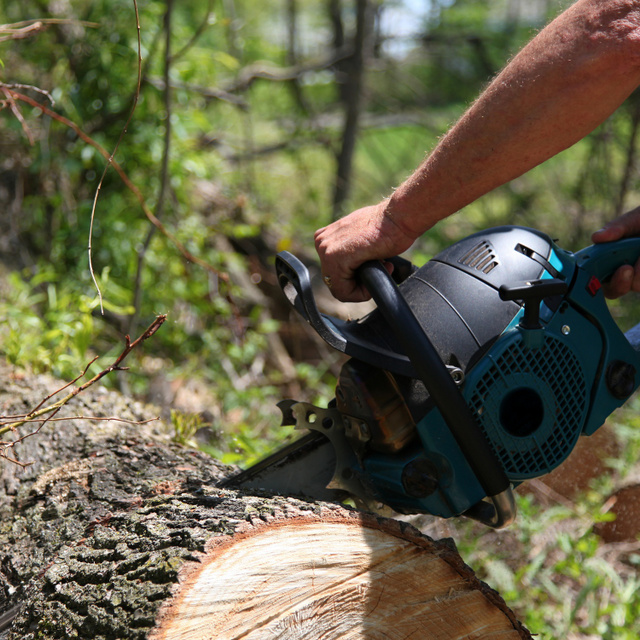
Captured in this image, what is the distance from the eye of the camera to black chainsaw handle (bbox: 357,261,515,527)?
1.33m

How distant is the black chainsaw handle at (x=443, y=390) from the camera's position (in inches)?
52.5

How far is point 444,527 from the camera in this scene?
254cm

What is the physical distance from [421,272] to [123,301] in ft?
7.11

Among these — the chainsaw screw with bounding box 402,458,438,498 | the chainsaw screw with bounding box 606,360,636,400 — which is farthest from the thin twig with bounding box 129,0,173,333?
the chainsaw screw with bounding box 606,360,636,400

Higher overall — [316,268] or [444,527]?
[316,268]

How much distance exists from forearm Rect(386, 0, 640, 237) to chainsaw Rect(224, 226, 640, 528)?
243 mm

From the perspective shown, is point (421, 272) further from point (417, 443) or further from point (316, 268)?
point (316, 268)

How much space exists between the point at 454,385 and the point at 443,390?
0.03 metres

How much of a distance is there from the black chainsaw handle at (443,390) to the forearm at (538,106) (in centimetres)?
23

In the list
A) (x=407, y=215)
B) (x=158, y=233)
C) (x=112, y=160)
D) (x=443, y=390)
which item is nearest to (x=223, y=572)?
(x=443, y=390)

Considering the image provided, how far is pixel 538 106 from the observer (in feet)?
4.32

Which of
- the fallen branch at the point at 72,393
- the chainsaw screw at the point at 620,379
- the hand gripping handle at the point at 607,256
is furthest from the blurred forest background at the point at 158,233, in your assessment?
the hand gripping handle at the point at 607,256

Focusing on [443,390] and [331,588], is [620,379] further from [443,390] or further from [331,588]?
[331,588]

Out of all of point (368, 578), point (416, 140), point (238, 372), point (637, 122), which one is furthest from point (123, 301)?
point (416, 140)
